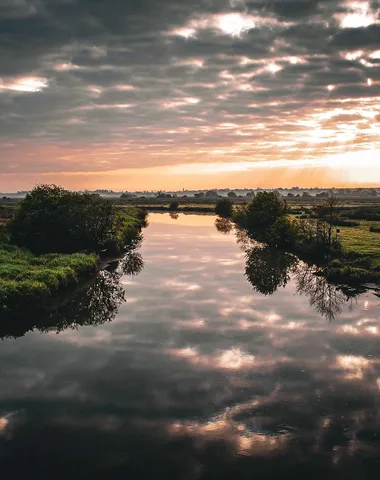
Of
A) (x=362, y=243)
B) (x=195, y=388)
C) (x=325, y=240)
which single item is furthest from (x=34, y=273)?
(x=362, y=243)

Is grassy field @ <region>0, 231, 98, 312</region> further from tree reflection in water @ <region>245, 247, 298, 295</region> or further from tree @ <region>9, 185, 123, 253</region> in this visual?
tree reflection in water @ <region>245, 247, 298, 295</region>

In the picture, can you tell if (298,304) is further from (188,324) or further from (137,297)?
(137,297)

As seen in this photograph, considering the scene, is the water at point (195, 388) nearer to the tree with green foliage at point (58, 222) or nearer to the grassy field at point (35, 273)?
Result: the grassy field at point (35, 273)

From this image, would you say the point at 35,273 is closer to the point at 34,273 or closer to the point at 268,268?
the point at 34,273

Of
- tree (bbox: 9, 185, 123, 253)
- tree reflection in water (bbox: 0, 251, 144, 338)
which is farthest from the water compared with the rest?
tree (bbox: 9, 185, 123, 253)

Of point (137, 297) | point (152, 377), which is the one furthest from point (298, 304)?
point (152, 377)

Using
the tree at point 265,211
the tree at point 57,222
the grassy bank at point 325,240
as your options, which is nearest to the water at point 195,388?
the grassy bank at point 325,240
